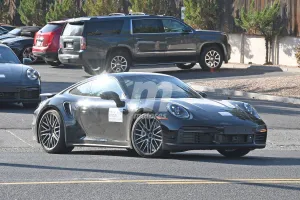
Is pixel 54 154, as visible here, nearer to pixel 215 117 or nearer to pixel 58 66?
pixel 215 117

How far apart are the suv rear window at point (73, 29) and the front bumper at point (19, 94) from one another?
8.30 metres

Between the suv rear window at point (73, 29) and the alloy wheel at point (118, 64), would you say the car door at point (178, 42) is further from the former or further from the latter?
the suv rear window at point (73, 29)

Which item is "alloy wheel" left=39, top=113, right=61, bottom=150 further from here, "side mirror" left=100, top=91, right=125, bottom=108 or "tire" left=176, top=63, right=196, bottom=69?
"tire" left=176, top=63, right=196, bottom=69

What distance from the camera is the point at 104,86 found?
43.0ft

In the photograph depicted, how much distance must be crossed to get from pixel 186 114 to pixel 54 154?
7.44ft

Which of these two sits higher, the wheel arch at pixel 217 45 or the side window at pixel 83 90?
the side window at pixel 83 90

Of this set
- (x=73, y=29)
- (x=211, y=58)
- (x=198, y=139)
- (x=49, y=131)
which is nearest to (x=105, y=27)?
(x=73, y=29)

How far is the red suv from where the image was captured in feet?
103

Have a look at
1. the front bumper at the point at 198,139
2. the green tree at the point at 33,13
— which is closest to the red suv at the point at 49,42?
the green tree at the point at 33,13

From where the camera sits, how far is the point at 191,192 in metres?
9.20

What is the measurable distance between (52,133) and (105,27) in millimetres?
14834

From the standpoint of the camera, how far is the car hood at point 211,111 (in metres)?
12.0

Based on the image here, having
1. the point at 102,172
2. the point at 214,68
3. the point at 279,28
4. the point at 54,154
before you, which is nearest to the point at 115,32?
the point at 214,68

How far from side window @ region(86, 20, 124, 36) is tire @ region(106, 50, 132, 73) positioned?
670mm
